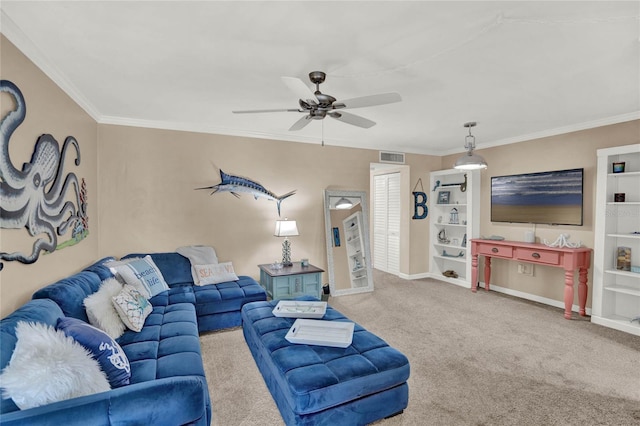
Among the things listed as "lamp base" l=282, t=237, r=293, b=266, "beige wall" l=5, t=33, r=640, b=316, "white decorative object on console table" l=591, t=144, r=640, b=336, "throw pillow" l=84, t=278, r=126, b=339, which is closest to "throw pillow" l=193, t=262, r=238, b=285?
"beige wall" l=5, t=33, r=640, b=316

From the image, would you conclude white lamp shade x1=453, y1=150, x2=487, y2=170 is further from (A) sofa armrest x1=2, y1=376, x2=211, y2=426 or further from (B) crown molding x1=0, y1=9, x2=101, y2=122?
(B) crown molding x1=0, y1=9, x2=101, y2=122

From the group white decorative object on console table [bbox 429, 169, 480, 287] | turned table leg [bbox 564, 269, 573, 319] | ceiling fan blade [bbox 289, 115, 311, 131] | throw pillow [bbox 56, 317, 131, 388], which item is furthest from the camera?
white decorative object on console table [bbox 429, 169, 480, 287]

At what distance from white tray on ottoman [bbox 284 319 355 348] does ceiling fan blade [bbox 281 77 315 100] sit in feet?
5.61

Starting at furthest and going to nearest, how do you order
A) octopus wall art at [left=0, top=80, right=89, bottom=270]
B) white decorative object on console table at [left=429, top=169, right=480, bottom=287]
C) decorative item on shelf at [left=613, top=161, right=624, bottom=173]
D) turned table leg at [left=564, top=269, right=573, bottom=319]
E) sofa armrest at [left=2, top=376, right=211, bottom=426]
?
white decorative object on console table at [left=429, top=169, right=480, bottom=287] → turned table leg at [left=564, top=269, right=573, bottom=319] → decorative item on shelf at [left=613, top=161, right=624, bottom=173] → octopus wall art at [left=0, top=80, right=89, bottom=270] → sofa armrest at [left=2, top=376, right=211, bottom=426]

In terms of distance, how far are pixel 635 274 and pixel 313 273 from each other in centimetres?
360

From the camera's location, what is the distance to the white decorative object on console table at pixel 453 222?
5293mm

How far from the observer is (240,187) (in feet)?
14.3

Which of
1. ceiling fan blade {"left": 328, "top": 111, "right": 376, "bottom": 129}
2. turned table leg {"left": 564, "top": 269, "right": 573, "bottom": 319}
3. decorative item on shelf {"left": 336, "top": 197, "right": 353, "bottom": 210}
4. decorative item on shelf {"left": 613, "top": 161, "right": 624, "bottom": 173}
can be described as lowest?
turned table leg {"left": 564, "top": 269, "right": 573, "bottom": 319}

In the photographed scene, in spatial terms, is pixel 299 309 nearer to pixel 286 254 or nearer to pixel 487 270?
pixel 286 254

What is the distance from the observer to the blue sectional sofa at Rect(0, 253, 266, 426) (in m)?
1.30

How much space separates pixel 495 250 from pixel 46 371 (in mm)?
5037

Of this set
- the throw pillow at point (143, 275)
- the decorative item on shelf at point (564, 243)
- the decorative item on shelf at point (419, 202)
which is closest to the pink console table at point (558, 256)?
the decorative item on shelf at point (564, 243)

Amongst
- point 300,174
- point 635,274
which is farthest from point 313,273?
point 635,274

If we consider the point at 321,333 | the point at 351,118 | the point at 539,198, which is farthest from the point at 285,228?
the point at 539,198
